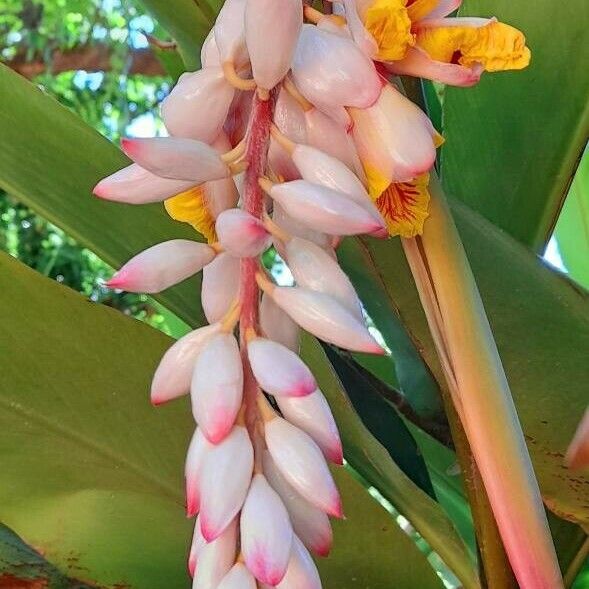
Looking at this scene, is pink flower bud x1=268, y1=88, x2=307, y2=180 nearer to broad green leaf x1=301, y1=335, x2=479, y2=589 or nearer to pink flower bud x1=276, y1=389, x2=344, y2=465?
pink flower bud x1=276, y1=389, x2=344, y2=465

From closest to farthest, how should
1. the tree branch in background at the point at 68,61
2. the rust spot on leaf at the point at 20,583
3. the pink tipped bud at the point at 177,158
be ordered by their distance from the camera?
1. the pink tipped bud at the point at 177,158
2. the rust spot on leaf at the point at 20,583
3. the tree branch in background at the point at 68,61

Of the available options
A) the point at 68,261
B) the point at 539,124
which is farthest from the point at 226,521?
the point at 68,261

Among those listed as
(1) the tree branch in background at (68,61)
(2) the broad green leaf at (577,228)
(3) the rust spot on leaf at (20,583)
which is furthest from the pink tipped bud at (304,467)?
(1) the tree branch in background at (68,61)

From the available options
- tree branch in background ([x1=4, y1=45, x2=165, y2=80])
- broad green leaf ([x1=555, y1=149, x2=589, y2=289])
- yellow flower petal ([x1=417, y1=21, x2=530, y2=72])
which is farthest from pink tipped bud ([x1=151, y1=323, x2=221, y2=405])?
tree branch in background ([x1=4, y1=45, x2=165, y2=80])

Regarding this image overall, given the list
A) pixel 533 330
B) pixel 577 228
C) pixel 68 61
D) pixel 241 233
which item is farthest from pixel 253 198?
pixel 68 61

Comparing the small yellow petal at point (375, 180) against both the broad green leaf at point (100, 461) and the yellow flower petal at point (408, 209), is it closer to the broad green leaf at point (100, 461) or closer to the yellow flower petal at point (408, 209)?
the yellow flower petal at point (408, 209)

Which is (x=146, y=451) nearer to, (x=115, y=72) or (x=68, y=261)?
(x=115, y=72)

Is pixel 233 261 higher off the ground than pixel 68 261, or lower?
higher
